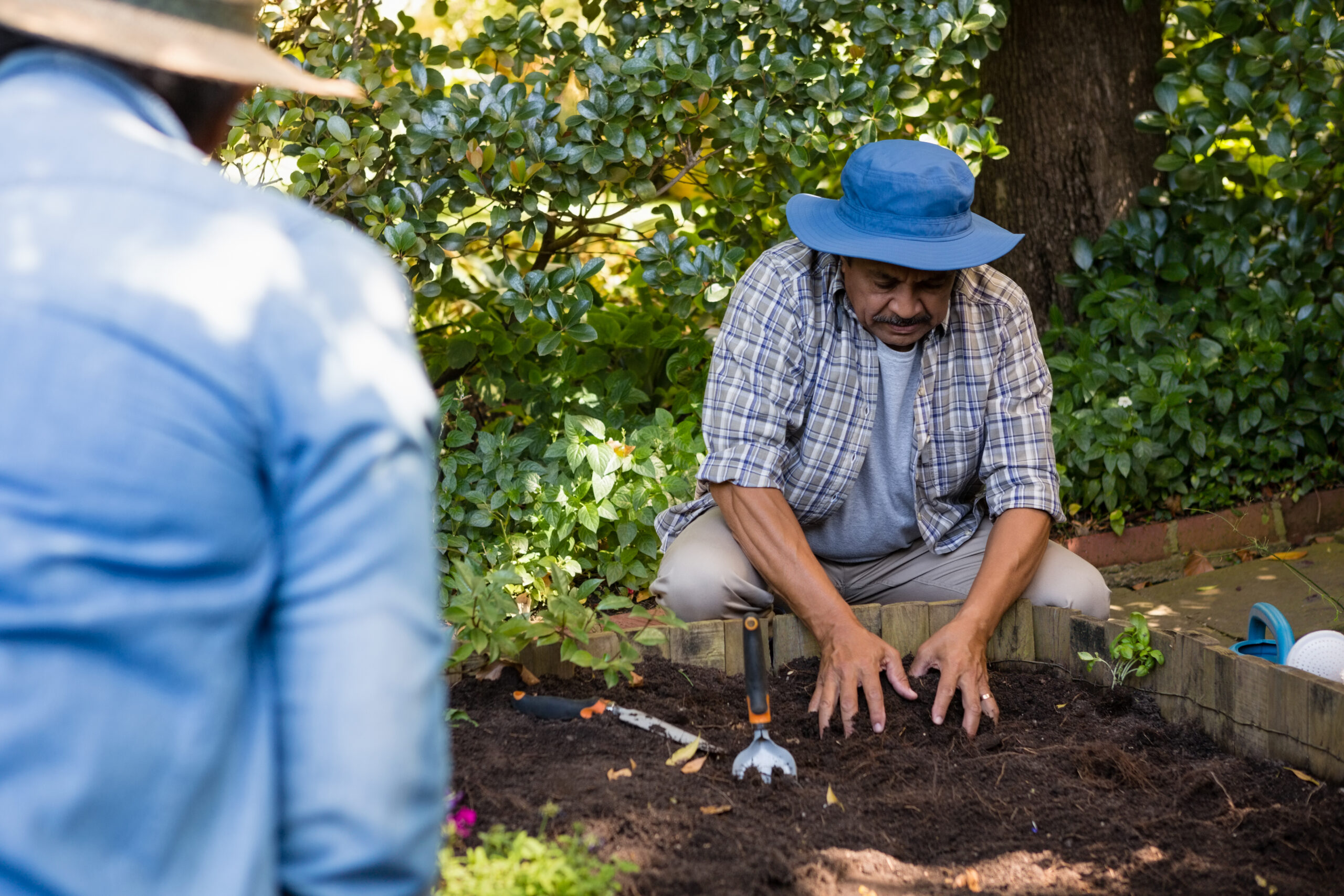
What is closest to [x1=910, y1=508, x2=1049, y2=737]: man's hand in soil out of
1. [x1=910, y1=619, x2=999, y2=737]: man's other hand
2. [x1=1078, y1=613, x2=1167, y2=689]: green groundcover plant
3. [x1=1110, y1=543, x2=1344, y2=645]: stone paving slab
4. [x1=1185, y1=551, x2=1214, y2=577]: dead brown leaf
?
[x1=910, y1=619, x2=999, y2=737]: man's other hand

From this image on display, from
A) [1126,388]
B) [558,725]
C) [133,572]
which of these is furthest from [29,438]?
[1126,388]

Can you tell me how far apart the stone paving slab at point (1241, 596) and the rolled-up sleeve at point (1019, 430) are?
0.93 metres

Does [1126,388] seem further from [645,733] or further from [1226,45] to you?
[645,733]

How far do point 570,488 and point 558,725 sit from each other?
136 centimetres

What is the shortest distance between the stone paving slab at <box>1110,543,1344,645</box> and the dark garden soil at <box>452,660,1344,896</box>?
4.00 ft

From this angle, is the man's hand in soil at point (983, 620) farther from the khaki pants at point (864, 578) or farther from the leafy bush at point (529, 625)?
the leafy bush at point (529, 625)

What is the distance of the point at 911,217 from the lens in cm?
271

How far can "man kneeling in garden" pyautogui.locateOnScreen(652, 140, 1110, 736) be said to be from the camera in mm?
2717

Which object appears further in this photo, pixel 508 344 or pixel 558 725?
pixel 508 344

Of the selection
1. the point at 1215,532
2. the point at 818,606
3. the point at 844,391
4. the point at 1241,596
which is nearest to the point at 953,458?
the point at 844,391

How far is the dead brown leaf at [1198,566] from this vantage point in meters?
4.17

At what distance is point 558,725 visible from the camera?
2.33m

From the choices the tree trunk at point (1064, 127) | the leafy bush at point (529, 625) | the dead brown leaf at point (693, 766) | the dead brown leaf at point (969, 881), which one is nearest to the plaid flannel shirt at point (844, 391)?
the leafy bush at point (529, 625)

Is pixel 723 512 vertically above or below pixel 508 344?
below
